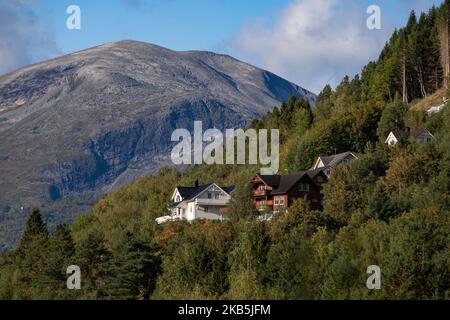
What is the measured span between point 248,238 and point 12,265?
3636 centimetres

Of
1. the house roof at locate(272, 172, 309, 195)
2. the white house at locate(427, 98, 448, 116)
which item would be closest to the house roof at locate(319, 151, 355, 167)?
the house roof at locate(272, 172, 309, 195)

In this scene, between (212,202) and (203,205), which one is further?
(212,202)

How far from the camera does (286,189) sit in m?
85.0

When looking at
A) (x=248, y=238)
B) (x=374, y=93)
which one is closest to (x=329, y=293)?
(x=248, y=238)

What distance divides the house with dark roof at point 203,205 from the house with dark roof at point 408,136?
1707cm

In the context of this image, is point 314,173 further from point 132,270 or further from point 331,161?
point 132,270

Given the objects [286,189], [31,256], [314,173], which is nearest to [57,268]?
[31,256]

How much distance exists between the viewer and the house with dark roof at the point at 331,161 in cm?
9050

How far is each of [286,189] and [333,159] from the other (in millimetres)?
10521

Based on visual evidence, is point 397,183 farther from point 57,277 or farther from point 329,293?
point 57,277

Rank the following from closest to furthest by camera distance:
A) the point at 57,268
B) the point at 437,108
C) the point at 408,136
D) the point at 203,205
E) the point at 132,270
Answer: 1. the point at 132,270
2. the point at 57,268
3. the point at 408,136
4. the point at 203,205
5. the point at 437,108

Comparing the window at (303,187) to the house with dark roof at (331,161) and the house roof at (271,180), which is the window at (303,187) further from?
the house with dark roof at (331,161)

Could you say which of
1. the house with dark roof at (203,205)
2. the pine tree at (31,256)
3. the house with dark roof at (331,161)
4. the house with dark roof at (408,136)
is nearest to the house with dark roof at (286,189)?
the house with dark roof at (331,161)
